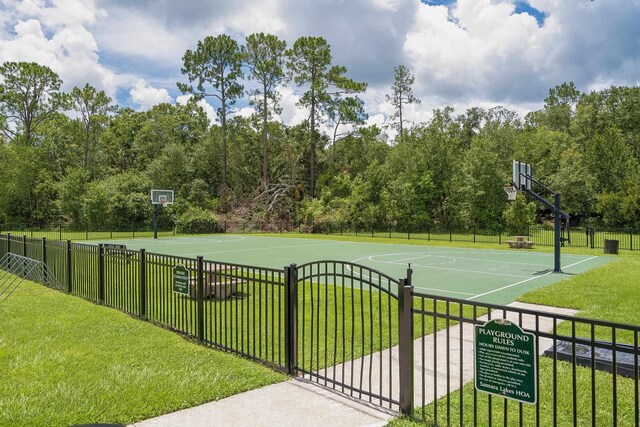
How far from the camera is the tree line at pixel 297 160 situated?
136ft

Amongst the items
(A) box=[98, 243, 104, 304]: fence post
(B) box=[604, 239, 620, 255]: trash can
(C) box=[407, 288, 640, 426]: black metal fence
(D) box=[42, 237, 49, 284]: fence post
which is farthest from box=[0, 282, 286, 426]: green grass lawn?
(B) box=[604, 239, 620, 255]: trash can

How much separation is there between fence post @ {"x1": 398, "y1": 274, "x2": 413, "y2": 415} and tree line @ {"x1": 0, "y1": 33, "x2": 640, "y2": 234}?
1327 inches

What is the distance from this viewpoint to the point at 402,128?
53.8 meters

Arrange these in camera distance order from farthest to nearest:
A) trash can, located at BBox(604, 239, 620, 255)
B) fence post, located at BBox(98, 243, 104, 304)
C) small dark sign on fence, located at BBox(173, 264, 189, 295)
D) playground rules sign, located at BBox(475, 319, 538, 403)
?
trash can, located at BBox(604, 239, 620, 255), fence post, located at BBox(98, 243, 104, 304), small dark sign on fence, located at BBox(173, 264, 189, 295), playground rules sign, located at BBox(475, 319, 538, 403)

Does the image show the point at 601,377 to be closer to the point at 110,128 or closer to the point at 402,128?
the point at 402,128

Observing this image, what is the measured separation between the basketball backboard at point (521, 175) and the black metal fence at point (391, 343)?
347 inches

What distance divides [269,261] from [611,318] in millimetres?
12791

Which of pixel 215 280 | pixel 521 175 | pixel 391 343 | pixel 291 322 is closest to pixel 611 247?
pixel 521 175

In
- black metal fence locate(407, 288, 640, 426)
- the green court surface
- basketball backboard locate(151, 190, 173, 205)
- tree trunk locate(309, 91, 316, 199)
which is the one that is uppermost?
tree trunk locate(309, 91, 316, 199)

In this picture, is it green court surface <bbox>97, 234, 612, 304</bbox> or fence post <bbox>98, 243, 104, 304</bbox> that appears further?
green court surface <bbox>97, 234, 612, 304</bbox>

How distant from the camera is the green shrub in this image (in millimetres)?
39812

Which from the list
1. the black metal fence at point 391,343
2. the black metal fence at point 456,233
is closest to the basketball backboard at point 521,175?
the black metal fence at point 391,343

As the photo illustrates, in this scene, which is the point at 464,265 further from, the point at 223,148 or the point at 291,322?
the point at 223,148

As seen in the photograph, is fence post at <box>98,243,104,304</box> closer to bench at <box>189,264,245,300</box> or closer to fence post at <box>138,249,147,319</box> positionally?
fence post at <box>138,249,147,319</box>
